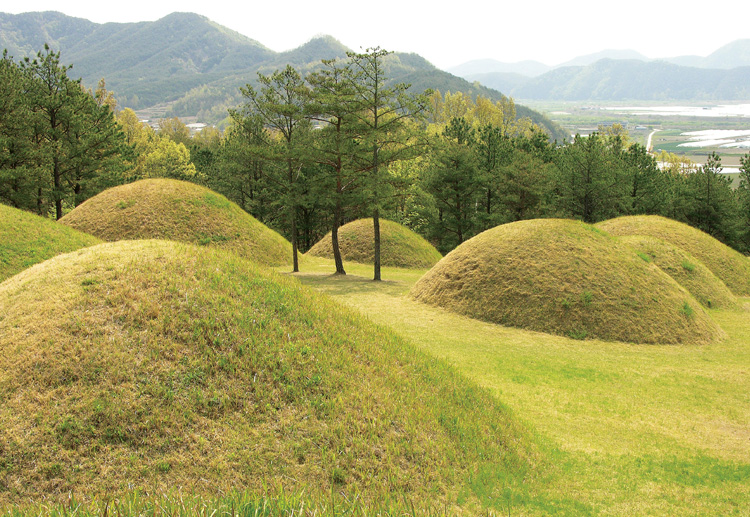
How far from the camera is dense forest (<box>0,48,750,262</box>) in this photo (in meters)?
27.2

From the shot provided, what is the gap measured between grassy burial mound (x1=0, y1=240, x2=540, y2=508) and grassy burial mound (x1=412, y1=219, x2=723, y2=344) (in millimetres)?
8402

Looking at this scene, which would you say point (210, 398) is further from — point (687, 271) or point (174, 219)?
point (174, 219)

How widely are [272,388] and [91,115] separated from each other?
41.2m

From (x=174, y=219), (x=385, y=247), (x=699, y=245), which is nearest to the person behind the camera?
(x=699, y=245)

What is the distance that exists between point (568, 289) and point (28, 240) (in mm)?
20909

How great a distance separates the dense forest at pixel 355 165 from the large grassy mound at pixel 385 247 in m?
2.51

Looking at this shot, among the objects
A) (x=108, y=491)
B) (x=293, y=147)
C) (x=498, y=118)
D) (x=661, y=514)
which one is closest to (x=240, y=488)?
(x=108, y=491)

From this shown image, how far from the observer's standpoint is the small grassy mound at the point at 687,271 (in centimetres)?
2125

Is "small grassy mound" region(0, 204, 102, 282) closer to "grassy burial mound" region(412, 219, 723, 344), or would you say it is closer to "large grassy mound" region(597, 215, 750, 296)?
"grassy burial mound" region(412, 219, 723, 344)

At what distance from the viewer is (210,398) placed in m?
6.62

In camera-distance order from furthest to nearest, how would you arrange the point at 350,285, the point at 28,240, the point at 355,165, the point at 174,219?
the point at 355,165
the point at 174,219
the point at 350,285
the point at 28,240

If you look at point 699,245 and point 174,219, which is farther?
point 174,219

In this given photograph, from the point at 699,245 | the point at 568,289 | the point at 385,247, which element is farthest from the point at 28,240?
the point at 699,245

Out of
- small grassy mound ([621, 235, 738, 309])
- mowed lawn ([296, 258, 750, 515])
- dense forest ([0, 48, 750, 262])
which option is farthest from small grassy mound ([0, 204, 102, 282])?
small grassy mound ([621, 235, 738, 309])
